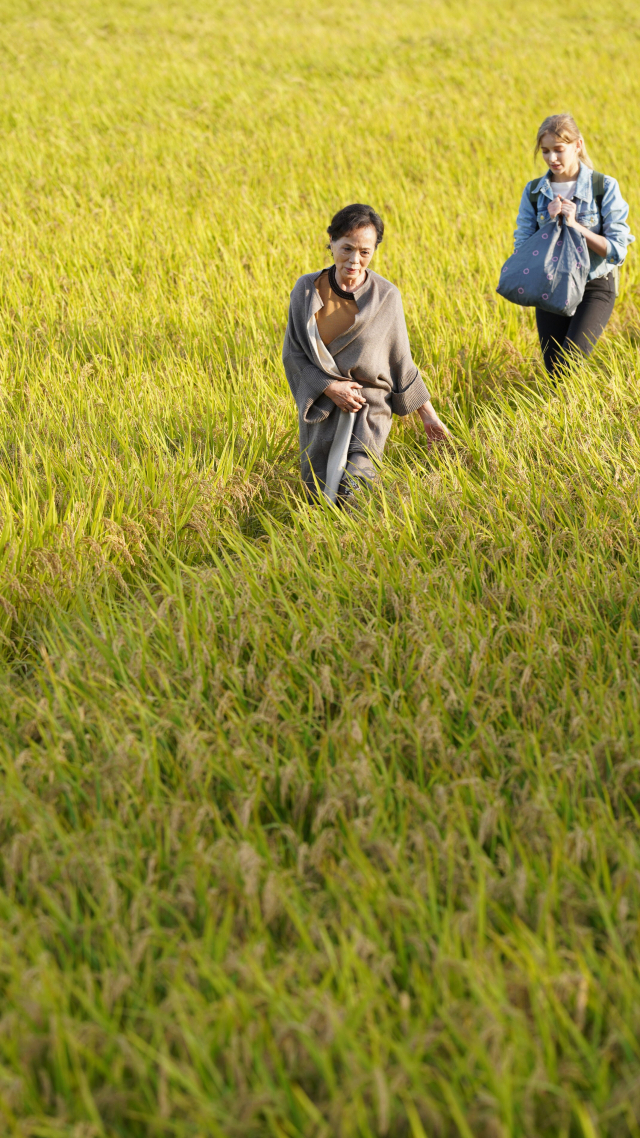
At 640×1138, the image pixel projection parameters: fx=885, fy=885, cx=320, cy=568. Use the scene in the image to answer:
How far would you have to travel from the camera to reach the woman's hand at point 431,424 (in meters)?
3.22

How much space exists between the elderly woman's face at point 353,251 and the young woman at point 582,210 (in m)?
1.20

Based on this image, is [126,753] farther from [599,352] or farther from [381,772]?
[599,352]

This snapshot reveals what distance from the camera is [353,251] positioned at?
2.82 m

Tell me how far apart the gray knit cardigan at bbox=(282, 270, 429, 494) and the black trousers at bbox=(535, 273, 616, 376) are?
1053 mm

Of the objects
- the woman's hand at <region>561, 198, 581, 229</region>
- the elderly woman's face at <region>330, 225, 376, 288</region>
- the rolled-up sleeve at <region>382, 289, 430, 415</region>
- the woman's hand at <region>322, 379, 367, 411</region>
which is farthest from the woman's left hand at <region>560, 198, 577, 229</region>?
the woman's hand at <region>322, 379, 367, 411</region>

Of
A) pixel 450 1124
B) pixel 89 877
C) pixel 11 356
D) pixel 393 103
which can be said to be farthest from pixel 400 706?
pixel 393 103

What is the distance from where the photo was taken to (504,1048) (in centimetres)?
130

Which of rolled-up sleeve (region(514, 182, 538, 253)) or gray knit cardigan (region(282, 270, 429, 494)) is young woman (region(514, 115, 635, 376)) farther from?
gray knit cardigan (region(282, 270, 429, 494))

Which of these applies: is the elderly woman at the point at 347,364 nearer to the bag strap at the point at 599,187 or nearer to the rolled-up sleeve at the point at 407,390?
the rolled-up sleeve at the point at 407,390

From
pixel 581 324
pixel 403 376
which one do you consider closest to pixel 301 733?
pixel 403 376

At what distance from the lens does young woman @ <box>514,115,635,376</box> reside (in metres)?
3.57

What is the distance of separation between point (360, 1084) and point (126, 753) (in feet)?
2.90

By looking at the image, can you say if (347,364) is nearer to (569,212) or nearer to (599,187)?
(569,212)

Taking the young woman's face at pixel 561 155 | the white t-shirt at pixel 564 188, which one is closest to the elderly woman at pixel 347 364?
the young woman's face at pixel 561 155
